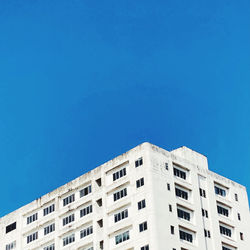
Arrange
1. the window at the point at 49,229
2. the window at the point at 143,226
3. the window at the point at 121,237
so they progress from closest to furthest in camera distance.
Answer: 1. the window at the point at 143,226
2. the window at the point at 121,237
3. the window at the point at 49,229

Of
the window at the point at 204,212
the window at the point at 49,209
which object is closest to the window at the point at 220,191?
the window at the point at 204,212

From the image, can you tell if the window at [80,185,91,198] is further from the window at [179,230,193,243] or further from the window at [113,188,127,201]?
the window at [179,230,193,243]

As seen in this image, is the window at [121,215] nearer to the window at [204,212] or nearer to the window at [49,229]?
the window at [204,212]

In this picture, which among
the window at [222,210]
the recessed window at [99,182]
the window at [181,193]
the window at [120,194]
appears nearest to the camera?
the window at [120,194]

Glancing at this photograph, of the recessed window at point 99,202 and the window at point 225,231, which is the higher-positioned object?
the recessed window at point 99,202

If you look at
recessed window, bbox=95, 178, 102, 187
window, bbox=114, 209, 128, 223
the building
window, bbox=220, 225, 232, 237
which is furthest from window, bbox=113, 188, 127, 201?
window, bbox=220, 225, 232, 237

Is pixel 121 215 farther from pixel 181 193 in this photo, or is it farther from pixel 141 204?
pixel 181 193

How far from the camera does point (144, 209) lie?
9012 cm

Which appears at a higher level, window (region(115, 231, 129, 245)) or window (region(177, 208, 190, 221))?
window (region(177, 208, 190, 221))

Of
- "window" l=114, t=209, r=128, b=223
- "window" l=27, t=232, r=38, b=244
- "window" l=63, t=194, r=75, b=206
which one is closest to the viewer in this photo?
"window" l=114, t=209, r=128, b=223

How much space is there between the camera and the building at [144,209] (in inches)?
3553

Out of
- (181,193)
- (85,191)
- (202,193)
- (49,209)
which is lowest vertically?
(181,193)

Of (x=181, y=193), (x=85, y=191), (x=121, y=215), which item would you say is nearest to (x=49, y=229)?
(x=85, y=191)

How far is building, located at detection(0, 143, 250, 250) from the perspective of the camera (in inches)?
3553
